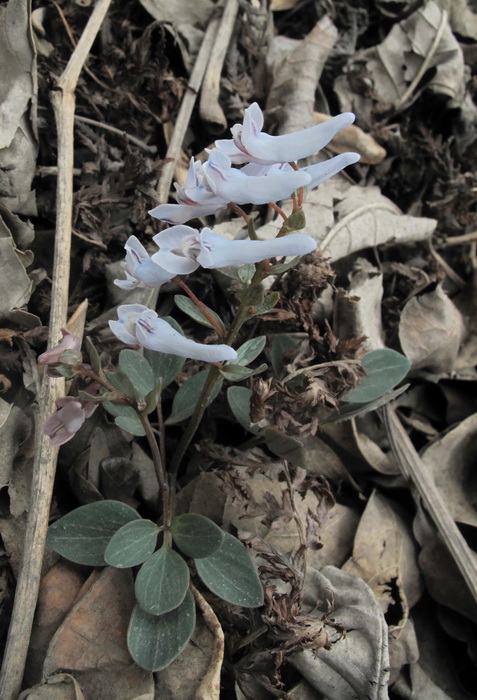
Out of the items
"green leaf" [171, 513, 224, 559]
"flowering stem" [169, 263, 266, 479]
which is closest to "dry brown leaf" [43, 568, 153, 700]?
"green leaf" [171, 513, 224, 559]

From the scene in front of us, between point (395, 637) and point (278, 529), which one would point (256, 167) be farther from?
point (395, 637)

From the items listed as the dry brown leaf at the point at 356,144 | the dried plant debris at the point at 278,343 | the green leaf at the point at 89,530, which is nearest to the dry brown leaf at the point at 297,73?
the dried plant debris at the point at 278,343

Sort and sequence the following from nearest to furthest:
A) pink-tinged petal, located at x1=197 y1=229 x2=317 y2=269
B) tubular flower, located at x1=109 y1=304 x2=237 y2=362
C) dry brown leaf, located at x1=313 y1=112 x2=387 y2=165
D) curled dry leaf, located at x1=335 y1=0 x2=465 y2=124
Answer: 1. pink-tinged petal, located at x1=197 y1=229 x2=317 y2=269
2. tubular flower, located at x1=109 y1=304 x2=237 y2=362
3. dry brown leaf, located at x1=313 y1=112 x2=387 y2=165
4. curled dry leaf, located at x1=335 y1=0 x2=465 y2=124

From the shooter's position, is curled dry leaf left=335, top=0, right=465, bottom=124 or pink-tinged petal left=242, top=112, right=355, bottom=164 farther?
curled dry leaf left=335, top=0, right=465, bottom=124

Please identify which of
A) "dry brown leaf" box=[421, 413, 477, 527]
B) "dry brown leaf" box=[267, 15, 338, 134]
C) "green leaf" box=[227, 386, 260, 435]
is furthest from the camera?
"dry brown leaf" box=[267, 15, 338, 134]

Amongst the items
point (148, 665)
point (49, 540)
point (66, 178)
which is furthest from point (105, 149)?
point (148, 665)

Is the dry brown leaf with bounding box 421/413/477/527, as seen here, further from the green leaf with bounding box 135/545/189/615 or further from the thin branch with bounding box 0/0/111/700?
the thin branch with bounding box 0/0/111/700
